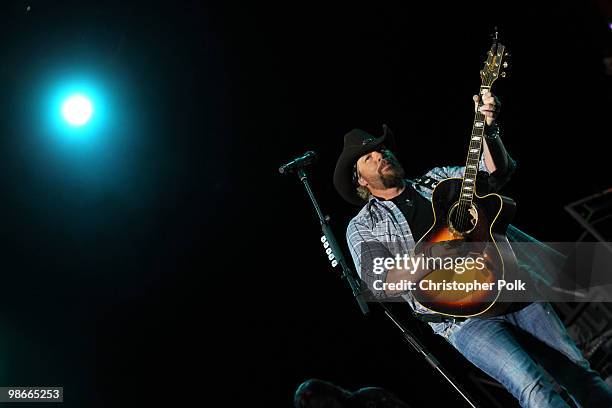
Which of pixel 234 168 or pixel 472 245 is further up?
pixel 234 168

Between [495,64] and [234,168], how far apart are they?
10.7 feet

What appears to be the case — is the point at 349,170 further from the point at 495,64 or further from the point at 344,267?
the point at 495,64

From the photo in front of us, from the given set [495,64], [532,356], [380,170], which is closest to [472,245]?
[532,356]

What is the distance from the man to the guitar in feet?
0.47

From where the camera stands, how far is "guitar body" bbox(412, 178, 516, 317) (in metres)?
3.89

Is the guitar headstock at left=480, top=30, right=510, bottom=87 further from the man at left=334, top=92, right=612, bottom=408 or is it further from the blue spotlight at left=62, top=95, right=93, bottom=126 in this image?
the blue spotlight at left=62, top=95, right=93, bottom=126

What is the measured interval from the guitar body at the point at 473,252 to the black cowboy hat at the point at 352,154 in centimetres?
93

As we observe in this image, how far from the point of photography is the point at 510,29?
6340 mm

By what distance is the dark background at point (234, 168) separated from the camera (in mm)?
6172

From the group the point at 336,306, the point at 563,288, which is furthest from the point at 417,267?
the point at 336,306

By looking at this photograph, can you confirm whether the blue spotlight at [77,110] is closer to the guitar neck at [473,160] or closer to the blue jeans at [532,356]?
the guitar neck at [473,160]

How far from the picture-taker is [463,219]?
3.96 metres

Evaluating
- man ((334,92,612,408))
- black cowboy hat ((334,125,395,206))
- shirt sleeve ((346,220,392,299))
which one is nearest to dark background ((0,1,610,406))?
black cowboy hat ((334,125,395,206))

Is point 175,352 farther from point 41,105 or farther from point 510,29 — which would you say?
point 510,29
